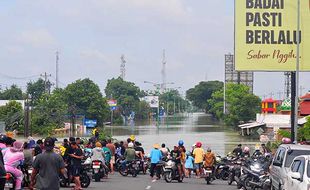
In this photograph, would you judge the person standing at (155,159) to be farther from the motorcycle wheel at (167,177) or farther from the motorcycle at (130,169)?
the motorcycle at (130,169)

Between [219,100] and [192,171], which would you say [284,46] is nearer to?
[192,171]

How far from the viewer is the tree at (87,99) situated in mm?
95938

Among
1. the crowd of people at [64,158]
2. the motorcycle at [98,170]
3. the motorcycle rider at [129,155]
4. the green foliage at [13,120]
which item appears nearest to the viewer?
the crowd of people at [64,158]

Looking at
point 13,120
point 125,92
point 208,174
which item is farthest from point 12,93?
point 208,174

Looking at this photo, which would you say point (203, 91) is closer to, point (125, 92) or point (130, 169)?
point (125, 92)

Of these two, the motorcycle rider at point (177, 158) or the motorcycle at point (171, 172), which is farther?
the motorcycle rider at point (177, 158)

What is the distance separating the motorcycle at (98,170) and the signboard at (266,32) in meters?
10.2

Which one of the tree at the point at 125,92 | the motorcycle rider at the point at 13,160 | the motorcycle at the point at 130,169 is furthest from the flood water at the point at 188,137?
the tree at the point at 125,92

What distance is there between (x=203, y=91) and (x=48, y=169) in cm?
18281

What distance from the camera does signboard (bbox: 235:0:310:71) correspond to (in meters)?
30.5

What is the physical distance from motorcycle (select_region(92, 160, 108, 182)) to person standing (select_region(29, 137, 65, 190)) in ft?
39.1

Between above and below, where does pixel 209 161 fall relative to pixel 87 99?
below

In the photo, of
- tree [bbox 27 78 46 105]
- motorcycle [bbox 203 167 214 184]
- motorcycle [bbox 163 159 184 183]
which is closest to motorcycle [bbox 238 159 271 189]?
motorcycle [bbox 203 167 214 184]

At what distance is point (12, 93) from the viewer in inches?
5443
